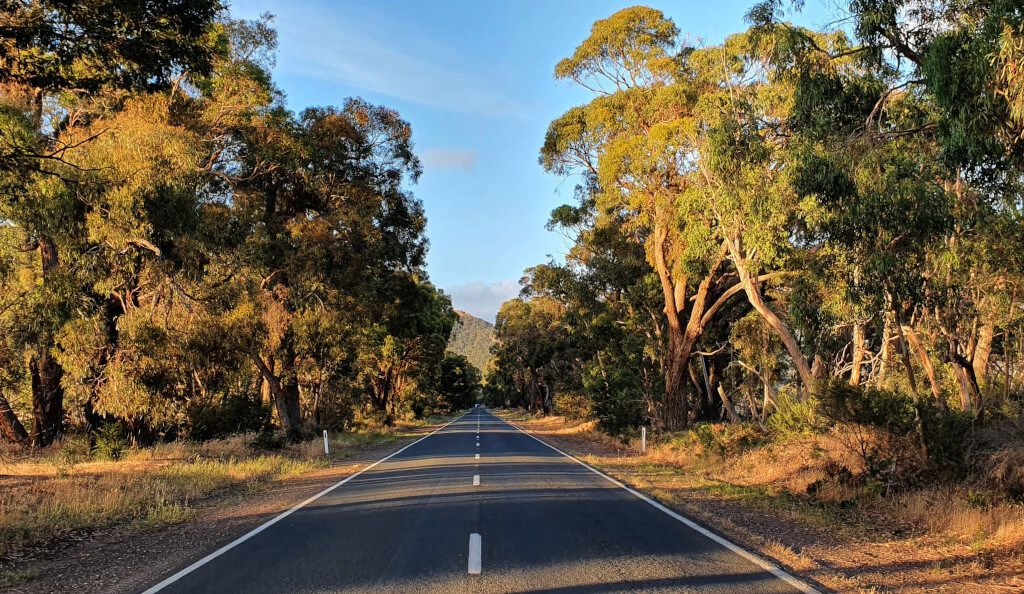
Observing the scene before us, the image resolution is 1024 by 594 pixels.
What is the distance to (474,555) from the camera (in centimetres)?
670

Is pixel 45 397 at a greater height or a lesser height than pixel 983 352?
lesser

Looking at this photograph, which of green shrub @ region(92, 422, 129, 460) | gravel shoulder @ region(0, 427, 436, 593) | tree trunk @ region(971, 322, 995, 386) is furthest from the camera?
green shrub @ region(92, 422, 129, 460)

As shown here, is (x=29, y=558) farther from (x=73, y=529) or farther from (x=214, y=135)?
(x=214, y=135)

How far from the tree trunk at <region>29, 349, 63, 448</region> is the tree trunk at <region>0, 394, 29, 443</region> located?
0.28 metres

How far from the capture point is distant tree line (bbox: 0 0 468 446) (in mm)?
9219

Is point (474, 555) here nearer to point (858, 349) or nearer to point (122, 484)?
point (122, 484)

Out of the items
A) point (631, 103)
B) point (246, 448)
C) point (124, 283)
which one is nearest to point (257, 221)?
point (124, 283)

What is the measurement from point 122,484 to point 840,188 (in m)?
13.7

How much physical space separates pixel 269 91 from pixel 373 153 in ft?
16.8

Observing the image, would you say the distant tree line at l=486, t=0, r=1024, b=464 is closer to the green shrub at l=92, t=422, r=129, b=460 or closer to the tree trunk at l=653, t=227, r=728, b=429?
the tree trunk at l=653, t=227, r=728, b=429

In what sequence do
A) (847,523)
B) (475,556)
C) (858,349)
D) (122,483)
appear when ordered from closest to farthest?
(475,556) → (847,523) → (122,483) → (858,349)

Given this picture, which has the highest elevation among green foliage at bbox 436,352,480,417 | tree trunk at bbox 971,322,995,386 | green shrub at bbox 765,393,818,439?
tree trunk at bbox 971,322,995,386

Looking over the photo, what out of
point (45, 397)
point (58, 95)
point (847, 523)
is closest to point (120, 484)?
point (45, 397)

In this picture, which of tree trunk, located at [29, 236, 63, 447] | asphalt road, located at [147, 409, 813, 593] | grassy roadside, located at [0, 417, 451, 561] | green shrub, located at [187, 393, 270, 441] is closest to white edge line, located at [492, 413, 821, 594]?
asphalt road, located at [147, 409, 813, 593]
